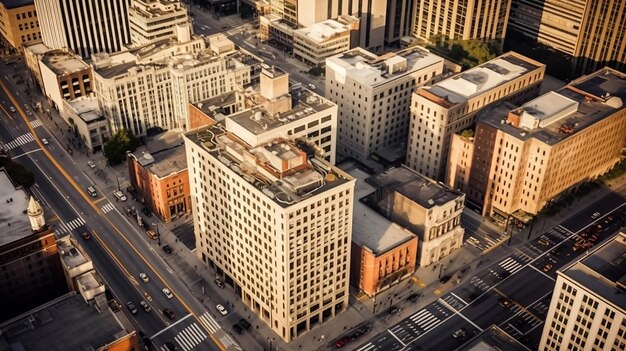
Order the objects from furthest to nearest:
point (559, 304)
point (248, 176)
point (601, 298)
→ point (248, 176) → point (559, 304) → point (601, 298)

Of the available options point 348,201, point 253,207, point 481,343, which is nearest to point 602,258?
point 481,343

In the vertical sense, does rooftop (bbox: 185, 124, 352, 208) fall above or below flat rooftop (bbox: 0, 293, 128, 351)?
above

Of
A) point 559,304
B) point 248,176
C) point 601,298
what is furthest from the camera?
point 248,176

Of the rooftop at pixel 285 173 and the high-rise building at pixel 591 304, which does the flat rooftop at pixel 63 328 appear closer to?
the rooftop at pixel 285 173

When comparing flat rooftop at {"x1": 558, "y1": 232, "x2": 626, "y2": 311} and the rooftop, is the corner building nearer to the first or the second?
the rooftop

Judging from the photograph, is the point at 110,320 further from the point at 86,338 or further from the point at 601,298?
the point at 601,298

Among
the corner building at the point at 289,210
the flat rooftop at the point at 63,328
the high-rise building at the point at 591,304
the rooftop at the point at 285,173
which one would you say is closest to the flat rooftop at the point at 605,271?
the high-rise building at the point at 591,304

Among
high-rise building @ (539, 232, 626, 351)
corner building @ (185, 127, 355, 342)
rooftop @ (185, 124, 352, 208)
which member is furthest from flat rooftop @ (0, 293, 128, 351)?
high-rise building @ (539, 232, 626, 351)

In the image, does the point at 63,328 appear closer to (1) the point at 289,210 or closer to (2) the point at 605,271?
(1) the point at 289,210
